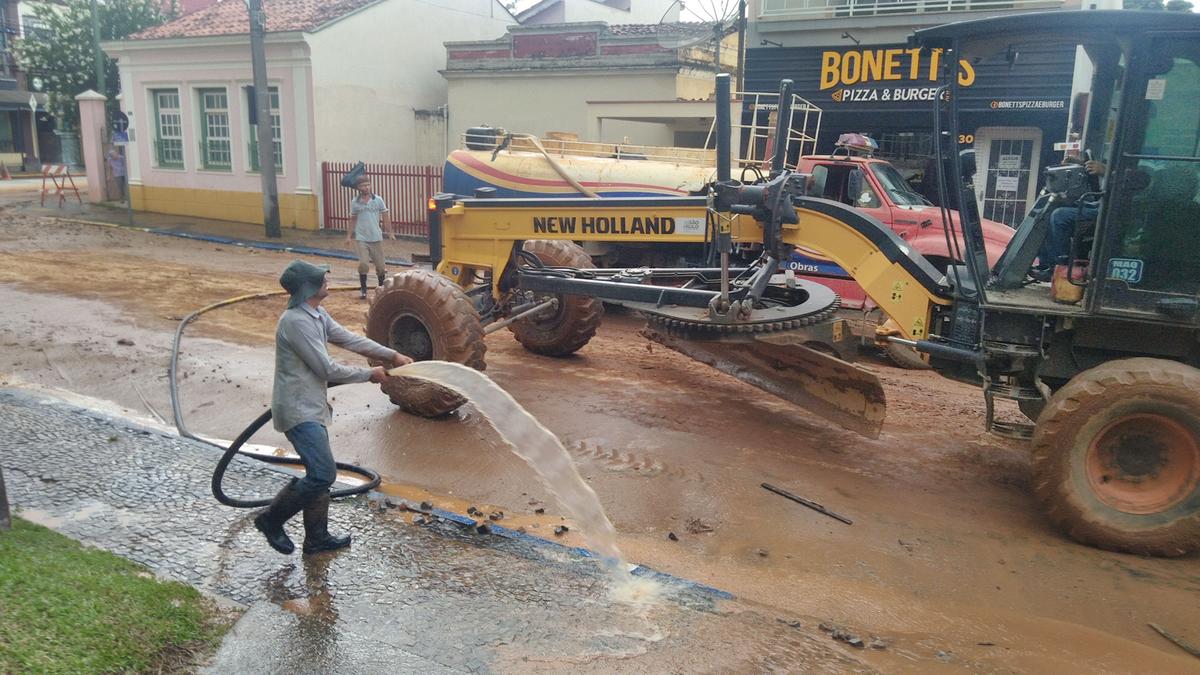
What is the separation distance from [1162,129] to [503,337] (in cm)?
721

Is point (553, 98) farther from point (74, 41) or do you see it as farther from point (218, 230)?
point (74, 41)

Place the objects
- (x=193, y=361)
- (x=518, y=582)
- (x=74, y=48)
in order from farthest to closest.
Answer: (x=74, y=48) → (x=193, y=361) → (x=518, y=582)

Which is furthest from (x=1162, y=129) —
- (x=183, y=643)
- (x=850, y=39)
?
(x=850, y=39)

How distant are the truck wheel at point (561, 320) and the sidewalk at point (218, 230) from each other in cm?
739

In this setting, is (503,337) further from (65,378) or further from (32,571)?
(32,571)

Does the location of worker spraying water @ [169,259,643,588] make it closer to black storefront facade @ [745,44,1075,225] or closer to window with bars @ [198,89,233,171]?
black storefront facade @ [745,44,1075,225]

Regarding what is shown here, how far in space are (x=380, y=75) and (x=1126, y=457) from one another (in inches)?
816

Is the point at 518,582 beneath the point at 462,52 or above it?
beneath

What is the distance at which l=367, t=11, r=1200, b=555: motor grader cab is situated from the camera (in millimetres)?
5422

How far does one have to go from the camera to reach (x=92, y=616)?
154 inches

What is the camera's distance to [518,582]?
16.1ft

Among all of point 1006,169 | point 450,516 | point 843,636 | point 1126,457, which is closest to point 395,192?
point 1006,169

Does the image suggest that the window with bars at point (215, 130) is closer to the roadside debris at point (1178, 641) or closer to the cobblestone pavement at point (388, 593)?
the cobblestone pavement at point (388, 593)

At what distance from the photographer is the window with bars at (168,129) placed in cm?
2397
